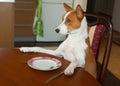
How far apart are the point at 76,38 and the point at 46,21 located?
8.44 feet

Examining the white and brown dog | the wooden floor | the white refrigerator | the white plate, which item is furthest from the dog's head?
the white refrigerator

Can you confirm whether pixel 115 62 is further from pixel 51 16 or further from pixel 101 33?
pixel 101 33

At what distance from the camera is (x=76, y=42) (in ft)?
5.01

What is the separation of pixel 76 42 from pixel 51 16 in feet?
8.39

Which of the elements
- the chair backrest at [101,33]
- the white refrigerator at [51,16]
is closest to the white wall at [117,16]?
the white refrigerator at [51,16]

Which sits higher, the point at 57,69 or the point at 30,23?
the point at 57,69

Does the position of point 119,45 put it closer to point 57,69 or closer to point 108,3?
point 108,3

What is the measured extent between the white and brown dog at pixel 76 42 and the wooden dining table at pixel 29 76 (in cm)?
23

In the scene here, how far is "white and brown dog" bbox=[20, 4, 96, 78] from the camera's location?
1469 mm

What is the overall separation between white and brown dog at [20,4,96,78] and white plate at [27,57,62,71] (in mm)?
170

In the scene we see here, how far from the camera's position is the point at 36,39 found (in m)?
4.11

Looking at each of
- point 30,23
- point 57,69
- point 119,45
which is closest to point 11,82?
point 57,69

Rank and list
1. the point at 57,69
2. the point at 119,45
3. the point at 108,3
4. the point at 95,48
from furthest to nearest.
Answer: the point at 108,3
the point at 119,45
the point at 95,48
the point at 57,69

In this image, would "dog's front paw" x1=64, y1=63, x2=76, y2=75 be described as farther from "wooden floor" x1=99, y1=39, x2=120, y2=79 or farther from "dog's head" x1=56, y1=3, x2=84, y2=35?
"wooden floor" x1=99, y1=39, x2=120, y2=79
